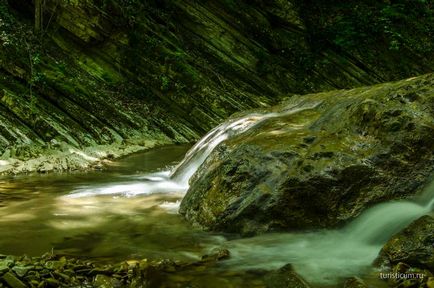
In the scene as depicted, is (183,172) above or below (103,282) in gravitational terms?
above

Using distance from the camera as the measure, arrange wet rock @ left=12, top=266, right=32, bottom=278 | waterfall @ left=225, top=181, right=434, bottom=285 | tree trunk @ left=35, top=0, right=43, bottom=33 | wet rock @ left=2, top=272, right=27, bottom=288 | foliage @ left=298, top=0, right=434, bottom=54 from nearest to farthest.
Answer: wet rock @ left=2, top=272, right=27, bottom=288 → wet rock @ left=12, top=266, right=32, bottom=278 → waterfall @ left=225, top=181, right=434, bottom=285 → tree trunk @ left=35, top=0, right=43, bottom=33 → foliage @ left=298, top=0, right=434, bottom=54

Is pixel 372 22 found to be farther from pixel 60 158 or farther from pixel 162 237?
pixel 162 237

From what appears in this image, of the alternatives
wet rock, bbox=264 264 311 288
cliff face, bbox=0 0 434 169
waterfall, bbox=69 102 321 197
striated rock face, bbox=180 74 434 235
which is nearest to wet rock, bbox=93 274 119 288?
wet rock, bbox=264 264 311 288

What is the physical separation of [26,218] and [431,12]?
1244 inches

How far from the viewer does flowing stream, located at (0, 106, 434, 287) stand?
16.9 feet

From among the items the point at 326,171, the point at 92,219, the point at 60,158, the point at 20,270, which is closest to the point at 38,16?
the point at 60,158

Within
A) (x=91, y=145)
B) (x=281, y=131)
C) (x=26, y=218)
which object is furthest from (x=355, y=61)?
(x=26, y=218)

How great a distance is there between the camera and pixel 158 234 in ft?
20.0

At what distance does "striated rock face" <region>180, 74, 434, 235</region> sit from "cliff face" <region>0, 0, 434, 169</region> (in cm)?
613

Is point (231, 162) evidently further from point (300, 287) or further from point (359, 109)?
point (300, 287)

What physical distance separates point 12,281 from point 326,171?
401cm

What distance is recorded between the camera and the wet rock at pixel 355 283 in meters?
4.16

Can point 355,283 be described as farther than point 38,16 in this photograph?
No

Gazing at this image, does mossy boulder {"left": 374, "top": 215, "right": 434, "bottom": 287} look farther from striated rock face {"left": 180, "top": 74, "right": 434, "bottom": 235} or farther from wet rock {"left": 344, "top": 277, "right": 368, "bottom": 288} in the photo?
striated rock face {"left": 180, "top": 74, "right": 434, "bottom": 235}
